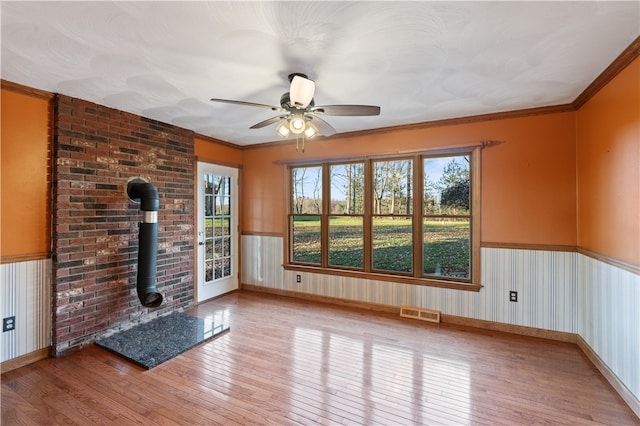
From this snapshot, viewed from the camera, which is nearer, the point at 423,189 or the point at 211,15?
the point at 211,15

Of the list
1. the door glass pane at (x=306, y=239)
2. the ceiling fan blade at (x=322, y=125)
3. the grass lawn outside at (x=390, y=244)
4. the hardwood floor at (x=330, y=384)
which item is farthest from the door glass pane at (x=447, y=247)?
the ceiling fan blade at (x=322, y=125)

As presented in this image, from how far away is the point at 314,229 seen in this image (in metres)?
4.72

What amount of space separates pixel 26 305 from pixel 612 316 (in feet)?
17.1

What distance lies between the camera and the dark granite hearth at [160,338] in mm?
2824

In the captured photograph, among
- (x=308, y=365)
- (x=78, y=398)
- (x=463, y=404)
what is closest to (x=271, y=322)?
(x=308, y=365)

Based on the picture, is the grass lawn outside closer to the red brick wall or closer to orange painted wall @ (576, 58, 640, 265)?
orange painted wall @ (576, 58, 640, 265)

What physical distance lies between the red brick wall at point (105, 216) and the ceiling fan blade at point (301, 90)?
245cm

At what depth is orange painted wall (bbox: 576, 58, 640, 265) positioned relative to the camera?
83.4 inches

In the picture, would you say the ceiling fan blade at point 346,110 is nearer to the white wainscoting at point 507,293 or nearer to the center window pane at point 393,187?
the center window pane at point 393,187

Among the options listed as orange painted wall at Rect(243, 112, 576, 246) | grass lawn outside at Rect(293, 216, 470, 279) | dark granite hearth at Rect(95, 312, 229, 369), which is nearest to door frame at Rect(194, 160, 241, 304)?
dark granite hearth at Rect(95, 312, 229, 369)

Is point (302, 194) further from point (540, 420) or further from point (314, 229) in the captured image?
point (540, 420)

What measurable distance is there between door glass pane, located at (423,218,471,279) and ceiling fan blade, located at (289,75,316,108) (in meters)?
2.51

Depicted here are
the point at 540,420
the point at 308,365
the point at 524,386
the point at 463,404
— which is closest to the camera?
the point at 540,420

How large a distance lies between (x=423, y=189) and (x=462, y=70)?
1.77 m
